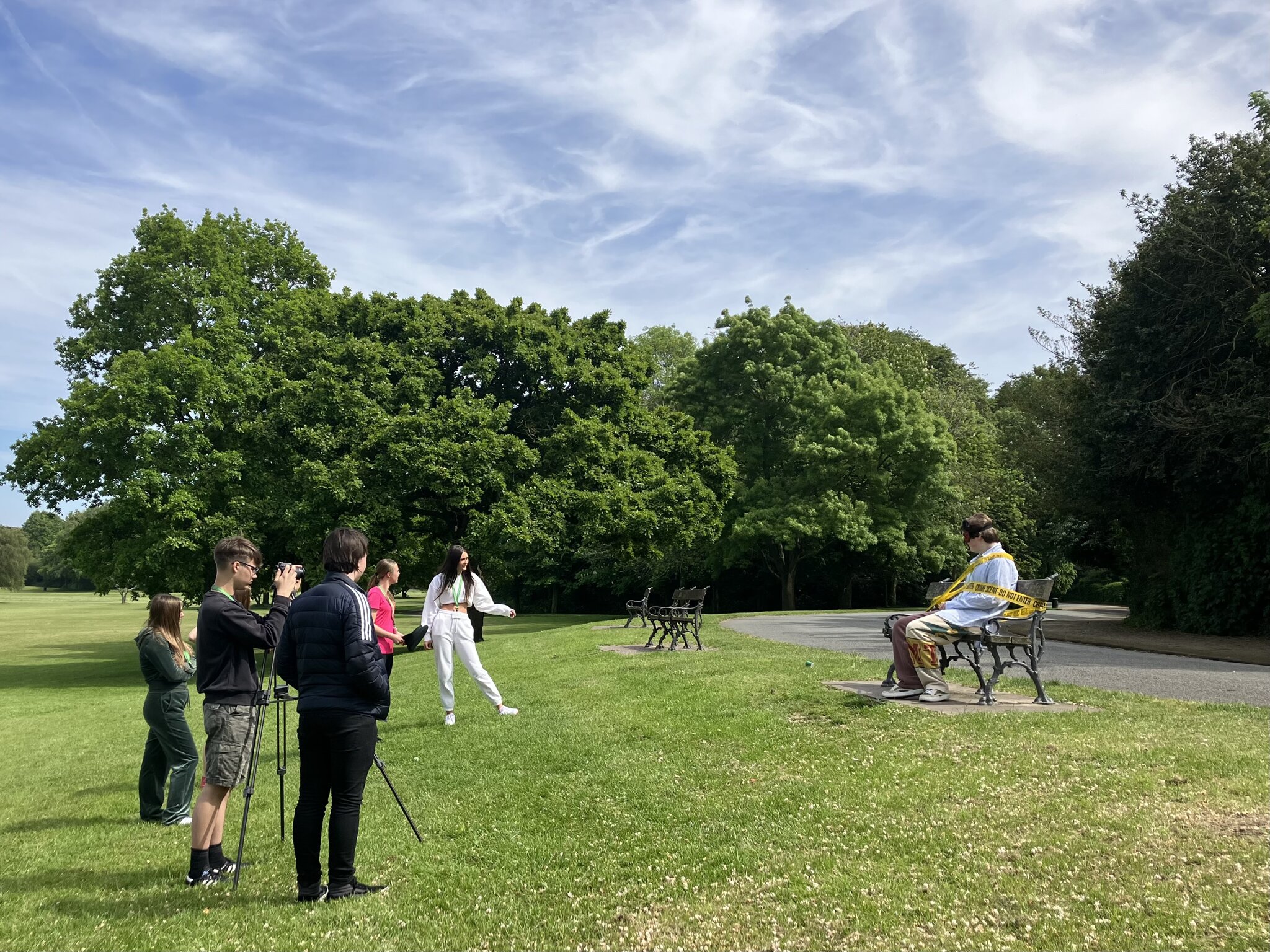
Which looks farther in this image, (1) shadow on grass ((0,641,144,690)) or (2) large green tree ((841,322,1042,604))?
(2) large green tree ((841,322,1042,604))

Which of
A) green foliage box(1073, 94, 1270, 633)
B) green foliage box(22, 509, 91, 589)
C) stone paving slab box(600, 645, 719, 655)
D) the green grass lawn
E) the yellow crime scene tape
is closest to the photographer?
the green grass lawn

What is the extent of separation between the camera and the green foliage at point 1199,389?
22406 mm

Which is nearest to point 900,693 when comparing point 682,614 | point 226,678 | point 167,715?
point 226,678

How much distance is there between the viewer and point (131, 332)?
34875 millimetres

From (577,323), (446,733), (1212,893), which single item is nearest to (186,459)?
(577,323)

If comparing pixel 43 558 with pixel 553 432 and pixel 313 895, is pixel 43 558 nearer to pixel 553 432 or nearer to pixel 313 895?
pixel 553 432

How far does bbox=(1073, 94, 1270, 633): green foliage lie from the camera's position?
73.5ft

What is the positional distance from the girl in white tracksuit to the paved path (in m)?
7.07

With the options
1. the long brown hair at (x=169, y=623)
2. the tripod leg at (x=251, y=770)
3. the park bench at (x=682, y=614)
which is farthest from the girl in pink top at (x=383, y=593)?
the park bench at (x=682, y=614)

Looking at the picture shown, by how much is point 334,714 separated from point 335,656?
0.32m

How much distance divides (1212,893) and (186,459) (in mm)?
27679

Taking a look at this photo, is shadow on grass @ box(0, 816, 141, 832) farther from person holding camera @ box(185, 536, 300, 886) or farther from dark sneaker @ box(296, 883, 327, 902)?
dark sneaker @ box(296, 883, 327, 902)

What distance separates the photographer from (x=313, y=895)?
205 inches

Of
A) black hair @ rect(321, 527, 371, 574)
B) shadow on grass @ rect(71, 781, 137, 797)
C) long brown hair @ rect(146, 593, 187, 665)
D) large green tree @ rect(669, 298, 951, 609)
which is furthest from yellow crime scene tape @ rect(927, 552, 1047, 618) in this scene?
large green tree @ rect(669, 298, 951, 609)
